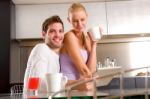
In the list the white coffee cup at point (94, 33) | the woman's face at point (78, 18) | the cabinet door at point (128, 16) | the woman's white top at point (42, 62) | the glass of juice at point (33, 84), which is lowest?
the glass of juice at point (33, 84)

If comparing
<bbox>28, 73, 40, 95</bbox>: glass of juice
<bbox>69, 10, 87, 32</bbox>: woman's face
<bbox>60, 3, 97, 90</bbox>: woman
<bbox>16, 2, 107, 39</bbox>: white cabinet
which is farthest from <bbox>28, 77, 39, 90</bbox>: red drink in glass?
<bbox>16, 2, 107, 39</bbox>: white cabinet

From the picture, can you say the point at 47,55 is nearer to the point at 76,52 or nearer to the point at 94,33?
the point at 76,52

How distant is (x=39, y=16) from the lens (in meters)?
3.40

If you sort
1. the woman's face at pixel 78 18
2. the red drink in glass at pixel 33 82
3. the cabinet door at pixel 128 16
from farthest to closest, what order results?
the cabinet door at pixel 128 16
the woman's face at pixel 78 18
the red drink in glass at pixel 33 82

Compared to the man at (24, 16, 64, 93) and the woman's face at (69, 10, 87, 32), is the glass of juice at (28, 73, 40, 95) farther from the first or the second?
the woman's face at (69, 10, 87, 32)

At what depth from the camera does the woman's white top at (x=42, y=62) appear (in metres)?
0.88

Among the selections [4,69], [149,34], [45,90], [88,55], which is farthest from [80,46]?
[149,34]

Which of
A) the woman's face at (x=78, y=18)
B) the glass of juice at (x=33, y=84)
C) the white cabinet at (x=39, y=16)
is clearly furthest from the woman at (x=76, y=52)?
the white cabinet at (x=39, y=16)

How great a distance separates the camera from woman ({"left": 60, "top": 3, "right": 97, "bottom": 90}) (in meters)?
0.91

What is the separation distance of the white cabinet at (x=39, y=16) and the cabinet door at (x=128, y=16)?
9cm

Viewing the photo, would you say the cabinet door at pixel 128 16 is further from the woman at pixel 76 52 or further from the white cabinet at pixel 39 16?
the woman at pixel 76 52

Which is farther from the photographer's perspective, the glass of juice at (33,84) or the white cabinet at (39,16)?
the white cabinet at (39,16)

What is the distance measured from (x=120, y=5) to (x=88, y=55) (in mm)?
2492

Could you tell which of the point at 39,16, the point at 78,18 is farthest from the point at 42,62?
the point at 39,16
